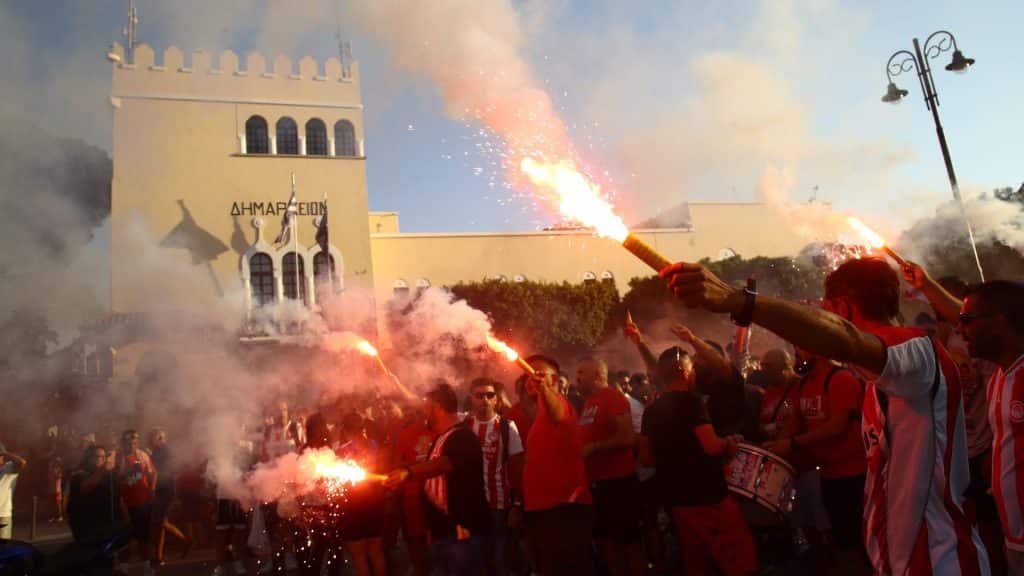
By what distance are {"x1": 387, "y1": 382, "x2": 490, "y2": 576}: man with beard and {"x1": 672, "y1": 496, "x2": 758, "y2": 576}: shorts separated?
1439 millimetres

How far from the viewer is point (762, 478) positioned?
16.4 feet

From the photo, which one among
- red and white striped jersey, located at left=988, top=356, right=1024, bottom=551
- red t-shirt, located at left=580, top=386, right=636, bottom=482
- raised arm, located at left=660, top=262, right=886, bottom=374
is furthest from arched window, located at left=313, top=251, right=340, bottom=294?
raised arm, located at left=660, top=262, right=886, bottom=374

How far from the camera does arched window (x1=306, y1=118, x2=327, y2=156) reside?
105ft

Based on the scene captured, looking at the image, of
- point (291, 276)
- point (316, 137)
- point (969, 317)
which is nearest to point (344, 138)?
point (316, 137)

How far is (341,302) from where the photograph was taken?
3036cm

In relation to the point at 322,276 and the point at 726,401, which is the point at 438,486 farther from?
the point at 322,276

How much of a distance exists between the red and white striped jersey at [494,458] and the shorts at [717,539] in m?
1.69

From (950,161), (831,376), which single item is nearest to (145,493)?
(831,376)

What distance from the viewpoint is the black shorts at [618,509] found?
6.62m

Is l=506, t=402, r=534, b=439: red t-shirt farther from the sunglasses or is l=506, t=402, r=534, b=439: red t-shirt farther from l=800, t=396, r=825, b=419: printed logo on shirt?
the sunglasses

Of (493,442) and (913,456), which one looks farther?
(493,442)

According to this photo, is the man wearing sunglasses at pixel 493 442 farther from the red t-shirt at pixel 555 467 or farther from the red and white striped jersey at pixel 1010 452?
the red and white striped jersey at pixel 1010 452

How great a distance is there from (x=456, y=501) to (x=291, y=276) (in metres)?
26.1

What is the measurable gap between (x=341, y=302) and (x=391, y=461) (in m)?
22.7
